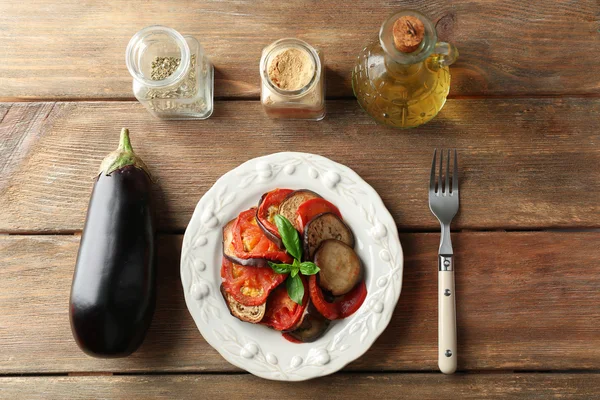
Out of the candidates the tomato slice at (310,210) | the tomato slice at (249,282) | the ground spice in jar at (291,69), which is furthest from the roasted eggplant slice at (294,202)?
the ground spice in jar at (291,69)

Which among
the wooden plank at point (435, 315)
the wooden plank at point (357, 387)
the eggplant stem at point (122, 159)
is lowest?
the wooden plank at point (357, 387)

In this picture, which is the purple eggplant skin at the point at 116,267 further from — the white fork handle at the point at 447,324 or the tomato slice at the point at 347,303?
the white fork handle at the point at 447,324

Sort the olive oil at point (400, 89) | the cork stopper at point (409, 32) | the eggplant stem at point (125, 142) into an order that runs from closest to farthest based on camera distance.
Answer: the cork stopper at point (409, 32), the olive oil at point (400, 89), the eggplant stem at point (125, 142)

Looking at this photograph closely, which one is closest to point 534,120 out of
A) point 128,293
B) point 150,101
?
point 150,101

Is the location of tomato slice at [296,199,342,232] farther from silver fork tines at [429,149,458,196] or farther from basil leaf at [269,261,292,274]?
silver fork tines at [429,149,458,196]

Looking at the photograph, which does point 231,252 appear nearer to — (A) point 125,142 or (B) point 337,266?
(B) point 337,266

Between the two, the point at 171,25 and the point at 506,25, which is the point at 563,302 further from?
the point at 171,25

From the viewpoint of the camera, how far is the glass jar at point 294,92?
3.55ft

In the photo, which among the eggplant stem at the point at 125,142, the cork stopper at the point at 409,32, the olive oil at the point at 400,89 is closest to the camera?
the cork stopper at the point at 409,32

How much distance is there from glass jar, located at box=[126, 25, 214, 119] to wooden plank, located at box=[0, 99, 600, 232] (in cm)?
8

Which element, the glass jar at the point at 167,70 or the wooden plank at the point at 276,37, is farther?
the wooden plank at the point at 276,37

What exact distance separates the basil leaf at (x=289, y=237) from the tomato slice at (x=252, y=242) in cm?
3

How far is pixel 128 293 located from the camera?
43.0 inches

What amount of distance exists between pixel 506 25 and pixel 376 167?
45 cm
